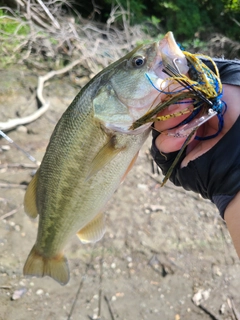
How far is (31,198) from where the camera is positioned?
86.2 inches

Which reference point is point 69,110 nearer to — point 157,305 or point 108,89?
point 108,89

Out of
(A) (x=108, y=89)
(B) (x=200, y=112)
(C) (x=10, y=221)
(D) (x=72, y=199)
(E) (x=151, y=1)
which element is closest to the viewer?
(B) (x=200, y=112)

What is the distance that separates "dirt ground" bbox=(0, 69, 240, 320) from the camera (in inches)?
130

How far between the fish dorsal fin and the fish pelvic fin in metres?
0.34

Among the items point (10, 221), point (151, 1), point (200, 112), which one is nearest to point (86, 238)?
point (200, 112)

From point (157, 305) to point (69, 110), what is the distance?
2424 millimetres

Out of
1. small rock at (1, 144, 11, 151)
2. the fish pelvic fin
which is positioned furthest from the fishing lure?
small rock at (1, 144, 11, 151)

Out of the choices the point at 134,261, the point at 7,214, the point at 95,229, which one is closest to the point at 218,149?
the point at 95,229

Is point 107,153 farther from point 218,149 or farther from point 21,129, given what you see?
point 21,129

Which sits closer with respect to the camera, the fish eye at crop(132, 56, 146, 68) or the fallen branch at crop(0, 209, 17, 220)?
the fish eye at crop(132, 56, 146, 68)

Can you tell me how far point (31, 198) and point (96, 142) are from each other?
67 cm

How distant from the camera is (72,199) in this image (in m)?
2.05

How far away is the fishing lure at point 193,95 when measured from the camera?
1.50 metres

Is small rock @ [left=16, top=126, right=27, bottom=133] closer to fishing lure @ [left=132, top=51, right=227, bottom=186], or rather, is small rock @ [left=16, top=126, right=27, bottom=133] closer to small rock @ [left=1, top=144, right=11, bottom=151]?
small rock @ [left=1, top=144, right=11, bottom=151]
